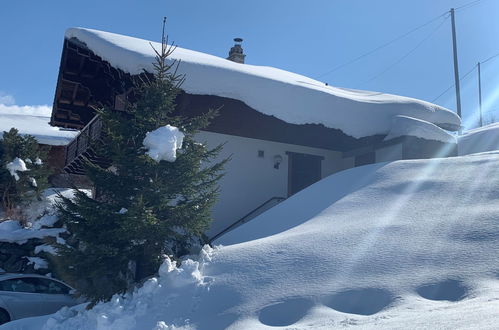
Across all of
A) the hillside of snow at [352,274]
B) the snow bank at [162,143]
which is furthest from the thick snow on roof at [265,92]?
the hillside of snow at [352,274]

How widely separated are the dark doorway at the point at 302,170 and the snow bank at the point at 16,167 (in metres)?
11.5

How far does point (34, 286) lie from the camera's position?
9758 millimetres

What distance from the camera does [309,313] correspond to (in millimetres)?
5602

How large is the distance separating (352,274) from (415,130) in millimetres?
8542

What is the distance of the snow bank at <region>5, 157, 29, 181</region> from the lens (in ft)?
65.2

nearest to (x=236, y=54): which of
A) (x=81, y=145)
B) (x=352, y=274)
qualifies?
(x=81, y=145)

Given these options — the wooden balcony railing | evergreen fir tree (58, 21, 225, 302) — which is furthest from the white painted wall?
evergreen fir tree (58, 21, 225, 302)

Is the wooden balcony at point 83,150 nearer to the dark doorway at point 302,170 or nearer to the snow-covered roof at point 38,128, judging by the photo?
the dark doorway at point 302,170

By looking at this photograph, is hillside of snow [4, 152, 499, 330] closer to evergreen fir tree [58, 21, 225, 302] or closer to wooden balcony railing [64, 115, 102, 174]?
evergreen fir tree [58, 21, 225, 302]

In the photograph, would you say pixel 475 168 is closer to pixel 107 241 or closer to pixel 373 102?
pixel 373 102

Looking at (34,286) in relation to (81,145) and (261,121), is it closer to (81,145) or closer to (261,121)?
(81,145)

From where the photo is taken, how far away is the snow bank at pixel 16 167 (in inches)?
782

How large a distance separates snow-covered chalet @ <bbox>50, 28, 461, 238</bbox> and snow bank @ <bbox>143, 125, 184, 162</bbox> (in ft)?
11.1

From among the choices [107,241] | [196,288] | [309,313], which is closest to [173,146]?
[107,241]
